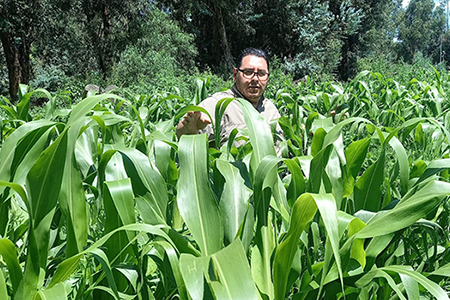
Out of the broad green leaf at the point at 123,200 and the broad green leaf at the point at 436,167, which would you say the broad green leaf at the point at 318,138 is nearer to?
the broad green leaf at the point at 436,167

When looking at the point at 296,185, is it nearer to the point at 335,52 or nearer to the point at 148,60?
the point at 148,60

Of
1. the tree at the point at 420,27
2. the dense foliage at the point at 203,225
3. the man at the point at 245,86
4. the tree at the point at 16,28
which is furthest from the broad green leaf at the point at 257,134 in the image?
the tree at the point at 420,27

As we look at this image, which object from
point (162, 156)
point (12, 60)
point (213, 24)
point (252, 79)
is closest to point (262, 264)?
point (162, 156)

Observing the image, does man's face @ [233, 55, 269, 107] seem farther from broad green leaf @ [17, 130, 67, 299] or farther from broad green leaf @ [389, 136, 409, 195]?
broad green leaf @ [17, 130, 67, 299]

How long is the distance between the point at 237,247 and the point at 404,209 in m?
0.37

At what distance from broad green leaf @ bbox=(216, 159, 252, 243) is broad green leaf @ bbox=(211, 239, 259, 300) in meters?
0.23

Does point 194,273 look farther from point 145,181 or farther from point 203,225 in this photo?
point 145,181

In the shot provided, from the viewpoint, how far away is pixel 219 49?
19672mm

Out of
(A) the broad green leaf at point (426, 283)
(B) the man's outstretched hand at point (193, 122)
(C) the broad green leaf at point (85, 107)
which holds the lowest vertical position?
(A) the broad green leaf at point (426, 283)

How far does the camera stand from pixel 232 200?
3.04 feet

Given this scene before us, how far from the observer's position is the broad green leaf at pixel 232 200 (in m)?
0.91

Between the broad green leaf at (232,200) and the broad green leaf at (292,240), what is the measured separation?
0.12 m

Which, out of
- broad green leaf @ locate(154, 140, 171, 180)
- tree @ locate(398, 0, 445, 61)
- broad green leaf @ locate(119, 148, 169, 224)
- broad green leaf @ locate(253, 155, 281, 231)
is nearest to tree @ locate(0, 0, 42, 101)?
broad green leaf @ locate(154, 140, 171, 180)

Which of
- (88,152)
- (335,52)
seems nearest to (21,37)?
(335,52)
